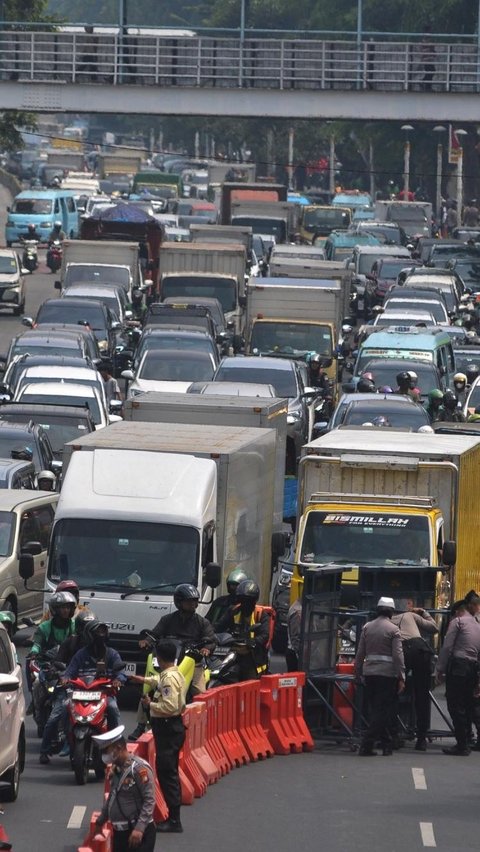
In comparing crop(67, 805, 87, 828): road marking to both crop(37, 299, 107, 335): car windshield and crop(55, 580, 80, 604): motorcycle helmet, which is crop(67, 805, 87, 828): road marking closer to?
crop(55, 580, 80, 604): motorcycle helmet

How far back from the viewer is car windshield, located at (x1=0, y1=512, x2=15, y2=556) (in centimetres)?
2173

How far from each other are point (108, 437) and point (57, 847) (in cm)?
781

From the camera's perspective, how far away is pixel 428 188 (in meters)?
111

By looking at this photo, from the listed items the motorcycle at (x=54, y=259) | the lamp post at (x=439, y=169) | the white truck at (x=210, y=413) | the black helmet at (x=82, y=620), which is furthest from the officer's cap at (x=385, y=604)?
the lamp post at (x=439, y=169)

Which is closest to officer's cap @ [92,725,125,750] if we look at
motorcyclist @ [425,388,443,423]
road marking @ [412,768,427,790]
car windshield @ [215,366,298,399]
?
road marking @ [412,768,427,790]

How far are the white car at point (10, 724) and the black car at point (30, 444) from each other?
10809 millimetres

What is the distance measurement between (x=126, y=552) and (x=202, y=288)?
2842 centimetres

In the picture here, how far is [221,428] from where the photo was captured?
22.3m

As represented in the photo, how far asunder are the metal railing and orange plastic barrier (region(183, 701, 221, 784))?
126 feet

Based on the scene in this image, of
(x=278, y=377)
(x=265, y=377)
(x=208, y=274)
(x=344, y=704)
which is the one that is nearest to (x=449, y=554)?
(x=344, y=704)

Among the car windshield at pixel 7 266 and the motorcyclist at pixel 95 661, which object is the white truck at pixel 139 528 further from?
the car windshield at pixel 7 266

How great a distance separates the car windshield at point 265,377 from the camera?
3241 centimetres

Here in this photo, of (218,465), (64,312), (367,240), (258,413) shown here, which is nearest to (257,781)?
(218,465)

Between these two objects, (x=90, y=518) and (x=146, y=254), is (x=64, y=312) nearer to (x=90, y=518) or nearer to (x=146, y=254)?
(x=146, y=254)
